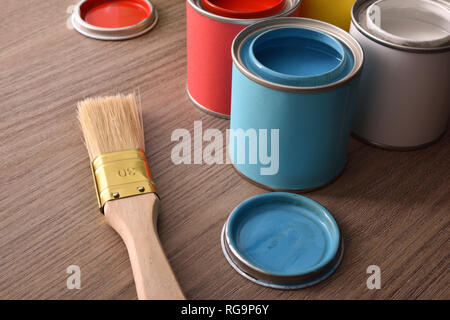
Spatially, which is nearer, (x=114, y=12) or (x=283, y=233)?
(x=283, y=233)

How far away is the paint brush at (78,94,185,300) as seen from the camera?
1.89 ft

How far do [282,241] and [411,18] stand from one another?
0.35 m

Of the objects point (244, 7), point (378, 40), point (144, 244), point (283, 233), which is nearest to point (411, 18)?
point (378, 40)

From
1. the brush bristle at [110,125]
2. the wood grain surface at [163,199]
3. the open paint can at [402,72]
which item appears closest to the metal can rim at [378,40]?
the open paint can at [402,72]

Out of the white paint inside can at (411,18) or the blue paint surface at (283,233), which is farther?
the white paint inside can at (411,18)

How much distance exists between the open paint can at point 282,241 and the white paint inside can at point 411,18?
244mm

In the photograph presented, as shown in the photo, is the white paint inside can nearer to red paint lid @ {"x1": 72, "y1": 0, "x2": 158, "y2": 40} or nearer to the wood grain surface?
the wood grain surface

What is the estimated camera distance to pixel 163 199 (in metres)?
0.70

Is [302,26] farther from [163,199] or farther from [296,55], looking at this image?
[163,199]

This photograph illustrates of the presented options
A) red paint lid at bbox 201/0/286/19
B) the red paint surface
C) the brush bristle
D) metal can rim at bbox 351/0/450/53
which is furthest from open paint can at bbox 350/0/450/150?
the red paint surface

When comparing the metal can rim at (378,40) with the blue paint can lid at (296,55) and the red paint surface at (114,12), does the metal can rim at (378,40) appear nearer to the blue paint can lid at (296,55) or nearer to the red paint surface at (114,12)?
the blue paint can lid at (296,55)

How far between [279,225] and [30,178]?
0.32 metres

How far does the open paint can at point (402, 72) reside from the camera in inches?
27.3

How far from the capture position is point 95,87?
87 cm
